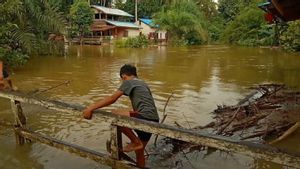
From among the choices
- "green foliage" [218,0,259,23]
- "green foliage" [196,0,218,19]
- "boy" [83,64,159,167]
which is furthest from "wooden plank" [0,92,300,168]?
"green foliage" [196,0,218,19]

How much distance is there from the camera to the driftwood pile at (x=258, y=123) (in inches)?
268

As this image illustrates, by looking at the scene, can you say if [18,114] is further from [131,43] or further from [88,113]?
[131,43]

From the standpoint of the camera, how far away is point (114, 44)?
46000mm

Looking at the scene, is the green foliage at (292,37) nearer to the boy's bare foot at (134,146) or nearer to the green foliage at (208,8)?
the boy's bare foot at (134,146)

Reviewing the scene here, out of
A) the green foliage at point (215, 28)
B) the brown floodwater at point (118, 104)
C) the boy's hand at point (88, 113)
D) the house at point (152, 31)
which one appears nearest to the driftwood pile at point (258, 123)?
the brown floodwater at point (118, 104)

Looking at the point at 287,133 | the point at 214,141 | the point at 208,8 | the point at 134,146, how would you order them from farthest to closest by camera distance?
the point at 208,8, the point at 287,133, the point at 134,146, the point at 214,141

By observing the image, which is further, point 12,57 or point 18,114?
point 12,57

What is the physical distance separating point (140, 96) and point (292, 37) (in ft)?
83.3

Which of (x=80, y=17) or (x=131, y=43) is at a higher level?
(x=80, y=17)

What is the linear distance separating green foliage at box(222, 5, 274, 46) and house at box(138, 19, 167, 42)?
423 inches

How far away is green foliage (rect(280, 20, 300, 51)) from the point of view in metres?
24.1

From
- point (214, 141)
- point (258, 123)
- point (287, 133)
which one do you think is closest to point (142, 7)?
point (258, 123)

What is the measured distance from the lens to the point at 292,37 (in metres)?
27.1

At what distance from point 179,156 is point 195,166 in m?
0.46
